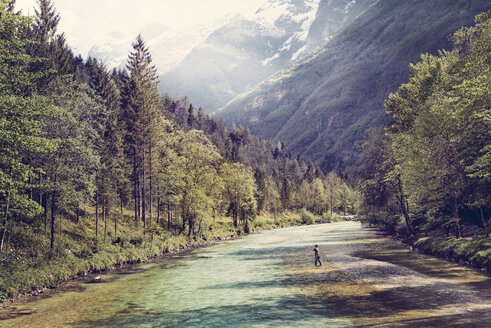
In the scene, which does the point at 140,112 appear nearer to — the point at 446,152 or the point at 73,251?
the point at 73,251

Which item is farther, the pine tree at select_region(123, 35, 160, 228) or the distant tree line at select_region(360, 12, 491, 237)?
the pine tree at select_region(123, 35, 160, 228)

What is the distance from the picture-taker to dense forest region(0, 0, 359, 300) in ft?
87.6

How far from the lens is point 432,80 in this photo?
4878 centimetres

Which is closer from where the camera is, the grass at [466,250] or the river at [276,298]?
the river at [276,298]

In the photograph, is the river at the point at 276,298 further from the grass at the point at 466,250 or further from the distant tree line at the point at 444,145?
the distant tree line at the point at 444,145

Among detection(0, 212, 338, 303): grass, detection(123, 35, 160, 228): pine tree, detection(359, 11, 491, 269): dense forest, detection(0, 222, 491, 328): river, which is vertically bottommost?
detection(0, 222, 491, 328): river

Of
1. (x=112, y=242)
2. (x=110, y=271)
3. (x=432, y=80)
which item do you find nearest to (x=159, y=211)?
(x=112, y=242)

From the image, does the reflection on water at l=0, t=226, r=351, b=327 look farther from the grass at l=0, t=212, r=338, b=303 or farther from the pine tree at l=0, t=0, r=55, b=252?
the pine tree at l=0, t=0, r=55, b=252

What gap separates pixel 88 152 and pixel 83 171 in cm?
245

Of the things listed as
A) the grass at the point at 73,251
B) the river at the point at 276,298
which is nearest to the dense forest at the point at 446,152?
the river at the point at 276,298

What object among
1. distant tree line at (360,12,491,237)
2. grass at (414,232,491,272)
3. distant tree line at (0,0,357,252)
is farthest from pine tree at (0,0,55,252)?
grass at (414,232,491,272)

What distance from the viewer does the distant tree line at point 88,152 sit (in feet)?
87.1

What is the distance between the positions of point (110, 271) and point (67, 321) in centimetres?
1784

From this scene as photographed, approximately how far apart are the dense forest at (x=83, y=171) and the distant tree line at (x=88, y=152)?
171 mm
